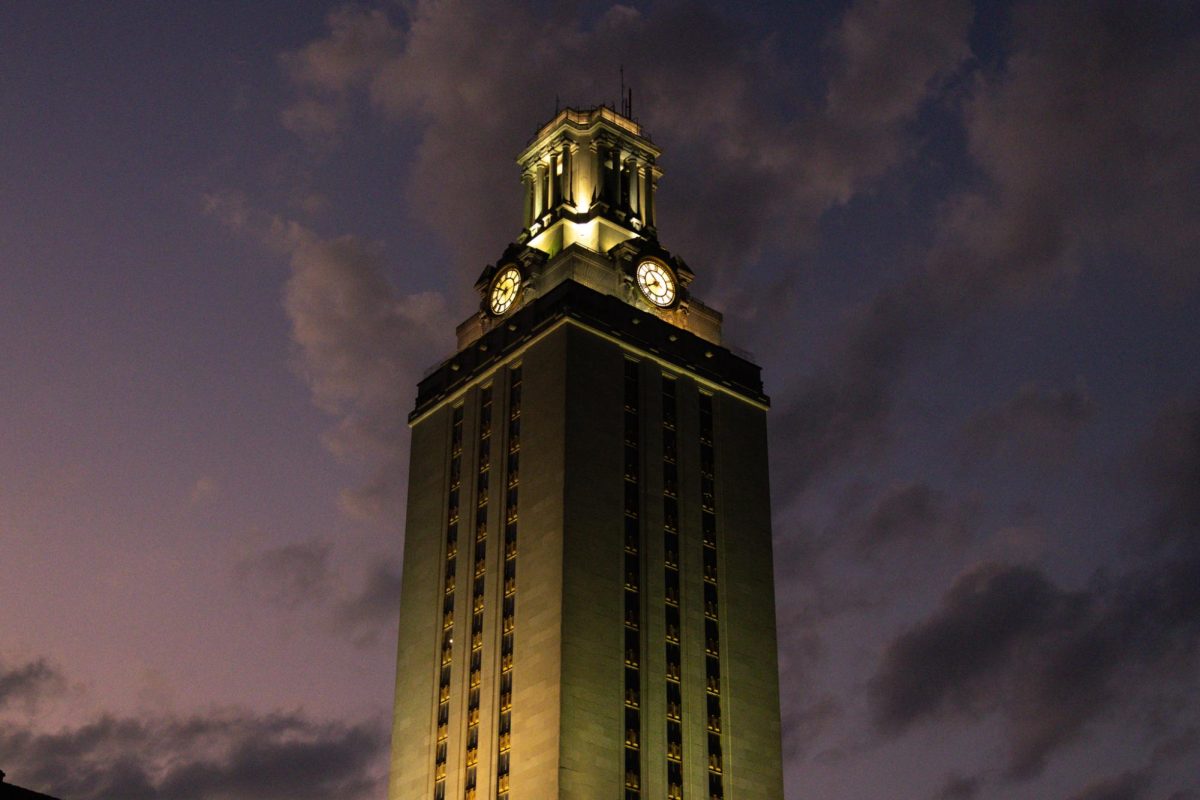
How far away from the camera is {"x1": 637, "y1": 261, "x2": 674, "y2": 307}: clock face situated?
147 meters

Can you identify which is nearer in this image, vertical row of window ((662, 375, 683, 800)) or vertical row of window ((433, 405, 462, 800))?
vertical row of window ((662, 375, 683, 800))

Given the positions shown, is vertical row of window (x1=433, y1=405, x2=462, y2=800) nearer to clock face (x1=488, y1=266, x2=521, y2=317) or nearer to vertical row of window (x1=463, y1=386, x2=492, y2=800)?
vertical row of window (x1=463, y1=386, x2=492, y2=800)

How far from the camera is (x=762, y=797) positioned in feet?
414

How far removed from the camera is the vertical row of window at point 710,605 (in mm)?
125494

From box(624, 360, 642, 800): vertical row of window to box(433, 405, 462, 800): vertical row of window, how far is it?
15.1 m

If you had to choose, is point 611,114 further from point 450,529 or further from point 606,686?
point 606,686

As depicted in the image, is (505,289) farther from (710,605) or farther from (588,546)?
(710,605)

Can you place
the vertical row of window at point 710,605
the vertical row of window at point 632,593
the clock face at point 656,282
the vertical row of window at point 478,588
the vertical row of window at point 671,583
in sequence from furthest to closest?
the clock face at point 656,282, the vertical row of window at point 710,605, the vertical row of window at point 478,588, the vertical row of window at point 671,583, the vertical row of window at point 632,593

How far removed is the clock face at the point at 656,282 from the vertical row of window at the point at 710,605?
10.2m

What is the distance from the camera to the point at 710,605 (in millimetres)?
132875

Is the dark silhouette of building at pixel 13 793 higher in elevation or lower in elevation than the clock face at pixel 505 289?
lower

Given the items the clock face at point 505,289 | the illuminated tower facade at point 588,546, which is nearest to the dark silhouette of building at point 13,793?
the illuminated tower facade at point 588,546

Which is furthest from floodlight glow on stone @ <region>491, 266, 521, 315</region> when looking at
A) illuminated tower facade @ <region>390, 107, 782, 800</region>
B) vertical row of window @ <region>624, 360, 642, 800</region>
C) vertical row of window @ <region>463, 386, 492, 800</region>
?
vertical row of window @ <region>624, 360, 642, 800</region>

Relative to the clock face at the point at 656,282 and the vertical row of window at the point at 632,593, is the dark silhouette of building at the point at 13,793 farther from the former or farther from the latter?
the clock face at the point at 656,282
